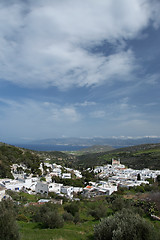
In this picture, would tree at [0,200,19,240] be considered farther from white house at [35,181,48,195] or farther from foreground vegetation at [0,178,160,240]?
white house at [35,181,48,195]

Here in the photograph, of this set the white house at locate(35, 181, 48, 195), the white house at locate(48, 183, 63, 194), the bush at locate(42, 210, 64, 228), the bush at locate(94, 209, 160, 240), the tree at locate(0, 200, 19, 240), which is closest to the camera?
the bush at locate(94, 209, 160, 240)

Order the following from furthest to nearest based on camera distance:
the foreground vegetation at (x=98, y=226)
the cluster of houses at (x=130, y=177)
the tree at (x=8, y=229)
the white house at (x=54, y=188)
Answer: the cluster of houses at (x=130, y=177), the white house at (x=54, y=188), the tree at (x=8, y=229), the foreground vegetation at (x=98, y=226)

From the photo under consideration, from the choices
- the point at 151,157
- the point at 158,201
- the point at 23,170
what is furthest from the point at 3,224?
the point at 151,157

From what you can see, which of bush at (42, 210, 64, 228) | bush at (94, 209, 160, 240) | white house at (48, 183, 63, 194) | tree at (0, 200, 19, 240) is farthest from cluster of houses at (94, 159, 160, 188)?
tree at (0, 200, 19, 240)

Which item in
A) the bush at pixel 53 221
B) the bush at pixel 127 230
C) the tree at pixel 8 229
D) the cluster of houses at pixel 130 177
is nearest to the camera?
the bush at pixel 127 230

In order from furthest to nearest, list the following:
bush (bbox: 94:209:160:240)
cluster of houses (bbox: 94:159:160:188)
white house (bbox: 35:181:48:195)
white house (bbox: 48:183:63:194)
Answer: cluster of houses (bbox: 94:159:160:188) → white house (bbox: 48:183:63:194) → white house (bbox: 35:181:48:195) → bush (bbox: 94:209:160:240)

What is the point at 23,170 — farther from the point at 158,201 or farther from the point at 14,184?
the point at 158,201

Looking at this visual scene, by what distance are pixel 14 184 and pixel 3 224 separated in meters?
25.7

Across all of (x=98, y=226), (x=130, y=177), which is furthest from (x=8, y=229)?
(x=130, y=177)

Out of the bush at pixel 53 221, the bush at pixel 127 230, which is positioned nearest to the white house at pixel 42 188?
the bush at pixel 53 221

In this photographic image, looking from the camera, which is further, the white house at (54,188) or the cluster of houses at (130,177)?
the cluster of houses at (130,177)

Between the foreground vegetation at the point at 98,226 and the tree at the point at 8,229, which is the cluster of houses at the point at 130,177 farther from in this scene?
the tree at the point at 8,229

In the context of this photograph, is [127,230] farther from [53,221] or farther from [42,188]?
[42,188]

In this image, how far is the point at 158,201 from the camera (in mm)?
21156
